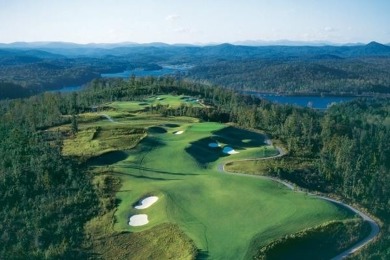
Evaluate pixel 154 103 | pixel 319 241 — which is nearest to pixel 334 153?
A: pixel 319 241

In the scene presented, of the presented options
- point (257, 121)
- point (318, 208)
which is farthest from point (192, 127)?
point (318, 208)

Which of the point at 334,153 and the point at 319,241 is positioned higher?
the point at 319,241

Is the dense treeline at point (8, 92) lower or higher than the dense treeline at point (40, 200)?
lower

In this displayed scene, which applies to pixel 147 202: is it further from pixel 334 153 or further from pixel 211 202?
pixel 334 153

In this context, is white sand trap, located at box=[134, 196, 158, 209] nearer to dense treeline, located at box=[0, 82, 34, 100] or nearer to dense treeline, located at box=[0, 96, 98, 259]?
dense treeline, located at box=[0, 96, 98, 259]

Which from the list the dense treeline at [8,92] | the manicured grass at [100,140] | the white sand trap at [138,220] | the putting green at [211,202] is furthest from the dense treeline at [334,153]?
the dense treeline at [8,92]

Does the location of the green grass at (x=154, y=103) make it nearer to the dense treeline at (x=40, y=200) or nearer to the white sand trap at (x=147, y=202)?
the dense treeline at (x=40, y=200)

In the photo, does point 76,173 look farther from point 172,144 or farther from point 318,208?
point 318,208
